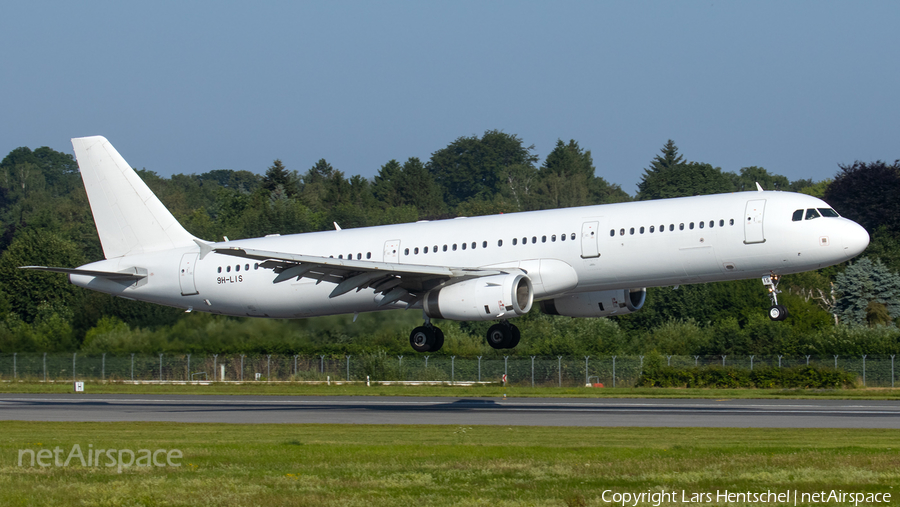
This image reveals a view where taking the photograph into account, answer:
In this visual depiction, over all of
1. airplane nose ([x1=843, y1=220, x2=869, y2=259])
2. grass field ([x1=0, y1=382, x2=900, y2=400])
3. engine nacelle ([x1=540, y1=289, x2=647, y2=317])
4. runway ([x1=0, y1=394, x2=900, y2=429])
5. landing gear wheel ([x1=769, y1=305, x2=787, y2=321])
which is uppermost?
airplane nose ([x1=843, y1=220, x2=869, y2=259])

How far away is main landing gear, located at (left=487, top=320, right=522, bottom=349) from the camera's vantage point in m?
40.3

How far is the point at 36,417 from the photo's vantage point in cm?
3756

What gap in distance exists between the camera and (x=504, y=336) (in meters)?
40.4

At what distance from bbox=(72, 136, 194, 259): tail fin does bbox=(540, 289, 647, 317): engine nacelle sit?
15868 mm

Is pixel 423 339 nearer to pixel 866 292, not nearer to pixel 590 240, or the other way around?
pixel 590 240

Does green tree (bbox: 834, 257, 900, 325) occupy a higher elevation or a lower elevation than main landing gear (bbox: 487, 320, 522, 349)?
higher

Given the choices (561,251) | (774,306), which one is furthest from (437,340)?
(774,306)

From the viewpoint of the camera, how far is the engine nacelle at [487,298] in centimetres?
3559

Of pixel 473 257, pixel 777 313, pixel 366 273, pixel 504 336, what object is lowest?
pixel 504 336

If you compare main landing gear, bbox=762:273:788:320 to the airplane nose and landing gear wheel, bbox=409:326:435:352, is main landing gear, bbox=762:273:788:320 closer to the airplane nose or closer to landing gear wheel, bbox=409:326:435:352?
the airplane nose

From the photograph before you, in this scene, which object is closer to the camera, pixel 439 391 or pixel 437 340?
pixel 437 340

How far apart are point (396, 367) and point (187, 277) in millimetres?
20550

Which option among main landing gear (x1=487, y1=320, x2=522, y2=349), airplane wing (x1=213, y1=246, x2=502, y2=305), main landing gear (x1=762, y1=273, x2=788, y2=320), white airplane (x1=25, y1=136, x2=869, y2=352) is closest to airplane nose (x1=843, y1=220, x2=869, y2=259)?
white airplane (x1=25, y1=136, x2=869, y2=352)

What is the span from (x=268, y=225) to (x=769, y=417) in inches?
2136
